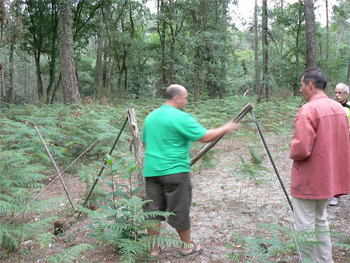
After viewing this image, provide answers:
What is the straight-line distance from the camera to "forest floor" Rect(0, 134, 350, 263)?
366 centimetres

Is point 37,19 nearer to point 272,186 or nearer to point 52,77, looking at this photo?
point 52,77

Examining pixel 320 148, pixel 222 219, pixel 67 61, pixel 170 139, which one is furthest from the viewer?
pixel 67 61

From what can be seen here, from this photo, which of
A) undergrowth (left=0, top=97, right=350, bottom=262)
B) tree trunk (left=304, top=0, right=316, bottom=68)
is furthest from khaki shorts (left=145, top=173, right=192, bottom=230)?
tree trunk (left=304, top=0, right=316, bottom=68)

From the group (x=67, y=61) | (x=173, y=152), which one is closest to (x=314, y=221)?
(x=173, y=152)

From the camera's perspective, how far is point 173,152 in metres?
3.25

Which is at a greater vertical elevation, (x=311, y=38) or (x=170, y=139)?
(x=311, y=38)

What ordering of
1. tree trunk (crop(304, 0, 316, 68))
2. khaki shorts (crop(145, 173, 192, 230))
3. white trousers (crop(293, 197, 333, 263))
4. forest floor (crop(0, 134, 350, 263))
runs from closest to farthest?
white trousers (crop(293, 197, 333, 263)) < khaki shorts (crop(145, 173, 192, 230)) < forest floor (crop(0, 134, 350, 263)) < tree trunk (crop(304, 0, 316, 68))

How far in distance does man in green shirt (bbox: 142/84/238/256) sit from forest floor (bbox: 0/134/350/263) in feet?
2.22

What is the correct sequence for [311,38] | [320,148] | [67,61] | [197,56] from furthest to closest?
[197,56], [67,61], [311,38], [320,148]

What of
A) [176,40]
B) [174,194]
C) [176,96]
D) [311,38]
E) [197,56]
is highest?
[176,40]

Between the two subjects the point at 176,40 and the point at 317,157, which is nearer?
the point at 317,157

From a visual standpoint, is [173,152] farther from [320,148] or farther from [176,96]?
[320,148]

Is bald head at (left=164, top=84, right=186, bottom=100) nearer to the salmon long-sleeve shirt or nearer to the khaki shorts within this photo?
the khaki shorts

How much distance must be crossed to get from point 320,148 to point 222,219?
2307 millimetres
